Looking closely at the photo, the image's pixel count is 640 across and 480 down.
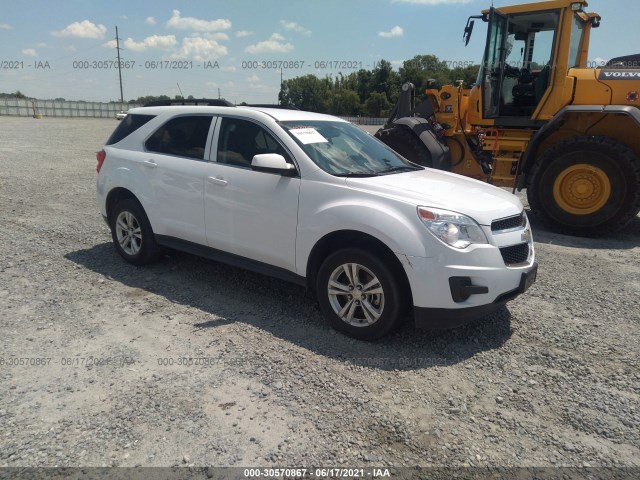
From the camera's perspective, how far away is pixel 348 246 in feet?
12.6

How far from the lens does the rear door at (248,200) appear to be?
414 centimetres

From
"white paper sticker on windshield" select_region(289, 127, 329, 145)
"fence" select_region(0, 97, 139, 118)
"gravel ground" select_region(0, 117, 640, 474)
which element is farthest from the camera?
"fence" select_region(0, 97, 139, 118)

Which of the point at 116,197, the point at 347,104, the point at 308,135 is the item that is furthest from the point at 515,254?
the point at 347,104

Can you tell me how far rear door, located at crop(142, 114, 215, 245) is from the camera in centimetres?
477

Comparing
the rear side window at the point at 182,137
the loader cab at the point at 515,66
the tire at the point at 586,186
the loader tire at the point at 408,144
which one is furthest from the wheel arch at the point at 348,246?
the loader cab at the point at 515,66

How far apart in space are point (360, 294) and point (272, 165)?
132 centimetres

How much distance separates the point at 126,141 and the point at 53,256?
1.74 m

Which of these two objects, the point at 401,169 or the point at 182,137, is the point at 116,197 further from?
the point at 401,169

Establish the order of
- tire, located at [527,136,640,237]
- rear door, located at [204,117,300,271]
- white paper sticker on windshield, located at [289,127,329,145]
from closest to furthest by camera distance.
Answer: rear door, located at [204,117,300,271] → white paper sticker on windshield, located at [289,127,329,145] → tire, located at [527,136,640,237]

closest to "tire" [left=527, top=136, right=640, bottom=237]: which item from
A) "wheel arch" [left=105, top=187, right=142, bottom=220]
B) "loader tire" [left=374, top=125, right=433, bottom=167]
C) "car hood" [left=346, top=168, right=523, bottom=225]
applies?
"loader tire" [left=374, top=125, right=433, bottom=167]

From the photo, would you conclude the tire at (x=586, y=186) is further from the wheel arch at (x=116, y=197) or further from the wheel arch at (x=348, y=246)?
the wheel arch at (x=116, y=197)

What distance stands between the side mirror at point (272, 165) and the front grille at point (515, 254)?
186 cm

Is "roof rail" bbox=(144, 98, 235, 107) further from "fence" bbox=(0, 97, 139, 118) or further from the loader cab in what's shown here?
"fence" bbox=(0, 97, 139, 118)

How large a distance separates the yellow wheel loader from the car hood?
359cm
